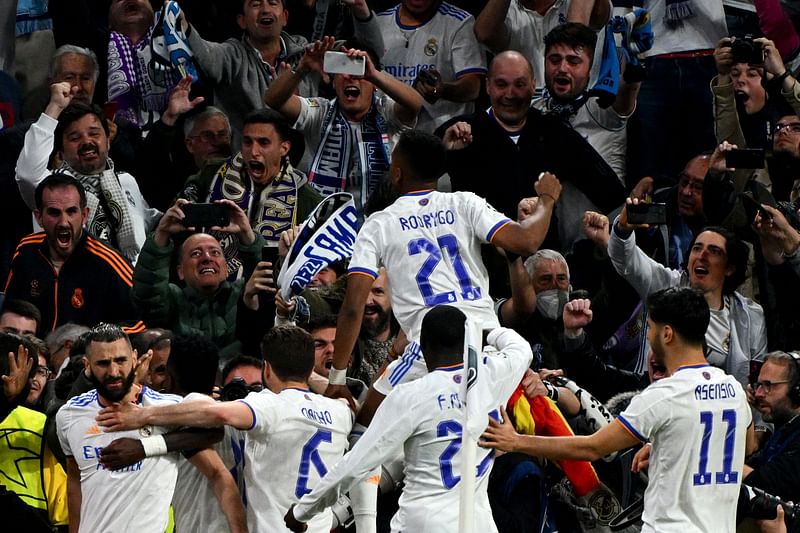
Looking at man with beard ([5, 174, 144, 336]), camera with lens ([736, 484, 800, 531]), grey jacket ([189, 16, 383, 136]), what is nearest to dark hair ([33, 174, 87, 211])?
man with beard ([5, 174, 144, 336])

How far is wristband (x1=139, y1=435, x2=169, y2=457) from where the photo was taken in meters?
7.55

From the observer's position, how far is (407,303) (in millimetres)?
8211

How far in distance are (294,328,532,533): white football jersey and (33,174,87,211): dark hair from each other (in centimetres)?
392

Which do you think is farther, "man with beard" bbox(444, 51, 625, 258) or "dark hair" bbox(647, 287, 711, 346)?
"man with beard" bbox(444, 51, 625, 258)

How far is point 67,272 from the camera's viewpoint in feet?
34.1

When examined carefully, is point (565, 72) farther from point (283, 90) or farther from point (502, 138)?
point (283, 90)

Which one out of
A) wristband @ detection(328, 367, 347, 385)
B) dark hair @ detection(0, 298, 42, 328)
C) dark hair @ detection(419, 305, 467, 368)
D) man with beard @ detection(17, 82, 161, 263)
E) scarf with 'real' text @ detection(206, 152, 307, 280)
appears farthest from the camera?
man with beard @ detection(17, 82, 161, 263)

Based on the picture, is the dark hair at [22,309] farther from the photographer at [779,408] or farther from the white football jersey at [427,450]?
the photographer at [779,408]

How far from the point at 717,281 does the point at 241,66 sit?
14.0 feet

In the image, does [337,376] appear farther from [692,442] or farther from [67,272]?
[67,272]

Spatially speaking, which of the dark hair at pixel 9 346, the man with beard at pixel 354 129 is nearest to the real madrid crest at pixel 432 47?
the man with beard at pixel 354 129

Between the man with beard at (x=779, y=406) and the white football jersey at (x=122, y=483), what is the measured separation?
3.25 meters

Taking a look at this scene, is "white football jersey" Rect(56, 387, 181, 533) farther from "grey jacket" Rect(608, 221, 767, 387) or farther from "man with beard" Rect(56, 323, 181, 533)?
"grey jacket" Rect(608, 221, 767, 387)

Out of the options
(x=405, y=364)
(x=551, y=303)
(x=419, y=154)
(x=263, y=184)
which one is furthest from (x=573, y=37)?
(x=405, y=364)
